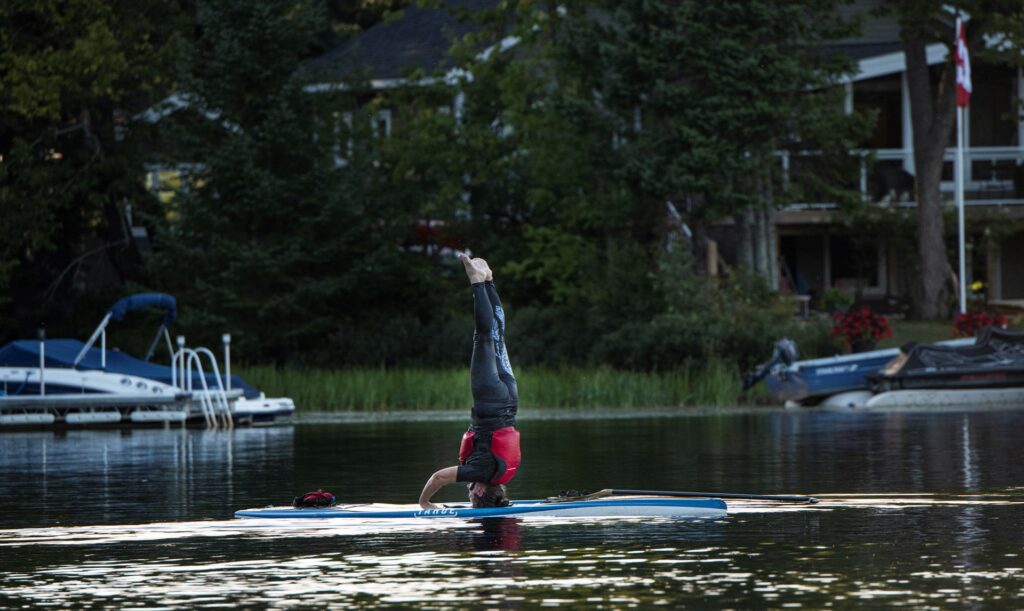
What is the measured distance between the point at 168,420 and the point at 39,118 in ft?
49.9

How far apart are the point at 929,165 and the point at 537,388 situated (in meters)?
12.4

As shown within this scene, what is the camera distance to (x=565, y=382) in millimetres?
37844

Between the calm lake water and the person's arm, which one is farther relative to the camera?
the person's arm

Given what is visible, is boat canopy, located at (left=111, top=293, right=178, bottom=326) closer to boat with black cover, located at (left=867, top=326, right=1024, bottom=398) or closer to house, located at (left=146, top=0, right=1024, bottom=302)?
house, located at (left=146, top=0, right=1024, bottom=302)

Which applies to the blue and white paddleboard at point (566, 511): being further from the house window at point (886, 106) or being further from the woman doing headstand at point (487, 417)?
the house window at point (886, 106)

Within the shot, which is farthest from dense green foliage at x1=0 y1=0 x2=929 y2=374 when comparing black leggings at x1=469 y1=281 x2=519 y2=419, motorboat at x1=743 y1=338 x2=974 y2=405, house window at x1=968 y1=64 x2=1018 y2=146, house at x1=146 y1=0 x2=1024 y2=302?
black leggings at x1=469 y1=281 x2=519 y2=419

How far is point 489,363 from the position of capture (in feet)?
52.0

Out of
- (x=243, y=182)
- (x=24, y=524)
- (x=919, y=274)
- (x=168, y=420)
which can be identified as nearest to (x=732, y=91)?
(x=919, y=274)

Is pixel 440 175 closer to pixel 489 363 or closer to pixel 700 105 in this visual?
pixel 700 105

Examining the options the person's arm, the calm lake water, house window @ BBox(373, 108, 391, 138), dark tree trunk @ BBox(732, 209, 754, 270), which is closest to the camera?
the calm lake water

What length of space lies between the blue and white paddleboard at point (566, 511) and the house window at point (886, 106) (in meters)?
37.8

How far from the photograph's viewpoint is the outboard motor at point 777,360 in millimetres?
35219

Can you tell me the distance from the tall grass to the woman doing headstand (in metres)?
20.9

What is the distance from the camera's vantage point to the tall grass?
3703 cm
